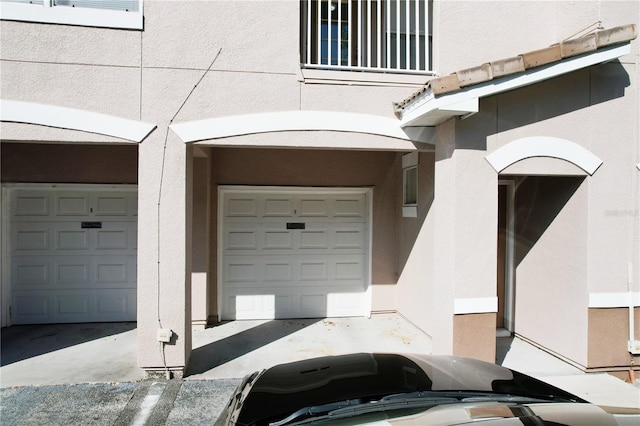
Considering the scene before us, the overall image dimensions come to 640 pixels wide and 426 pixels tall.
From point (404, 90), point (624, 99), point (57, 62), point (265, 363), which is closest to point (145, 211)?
point (57, 62)

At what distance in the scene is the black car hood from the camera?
2.38m

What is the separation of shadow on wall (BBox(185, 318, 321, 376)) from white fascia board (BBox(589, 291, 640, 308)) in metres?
4.34

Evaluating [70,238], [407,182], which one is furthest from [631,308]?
[70,238]

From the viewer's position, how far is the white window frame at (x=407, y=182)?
7120 mm

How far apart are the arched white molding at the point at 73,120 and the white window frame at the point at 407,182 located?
4211mm

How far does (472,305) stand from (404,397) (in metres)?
3.00

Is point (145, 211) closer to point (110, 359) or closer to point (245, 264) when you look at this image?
point (110, 359)

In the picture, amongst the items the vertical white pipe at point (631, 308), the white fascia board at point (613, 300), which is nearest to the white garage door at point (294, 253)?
the white fascia board at point (613, 300)

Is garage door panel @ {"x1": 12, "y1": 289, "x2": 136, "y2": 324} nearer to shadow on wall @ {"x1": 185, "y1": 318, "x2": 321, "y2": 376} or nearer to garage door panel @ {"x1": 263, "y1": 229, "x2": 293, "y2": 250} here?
shadow on wall @ {"x1": 185, "y1": 318, "x2": 321, "y2": 376}

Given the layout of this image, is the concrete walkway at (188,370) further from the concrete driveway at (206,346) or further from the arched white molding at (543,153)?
the arched white molding at (543,153)

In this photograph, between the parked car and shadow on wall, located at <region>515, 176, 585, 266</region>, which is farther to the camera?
shadow on wall, located at <region>515, 176, 585, 266</region>

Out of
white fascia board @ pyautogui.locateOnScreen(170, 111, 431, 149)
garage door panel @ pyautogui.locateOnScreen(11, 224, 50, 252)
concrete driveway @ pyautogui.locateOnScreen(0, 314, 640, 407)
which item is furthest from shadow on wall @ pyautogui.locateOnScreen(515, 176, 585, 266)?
garage door panel @ pyautogui.locateOnScreen(11, 224, 50, 252)

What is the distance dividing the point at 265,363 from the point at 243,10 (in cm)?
462

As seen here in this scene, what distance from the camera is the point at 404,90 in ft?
18.1
